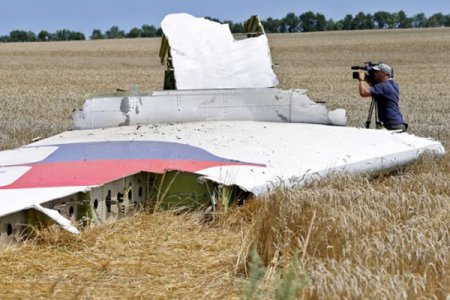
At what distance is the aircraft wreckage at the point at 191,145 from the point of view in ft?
17.4

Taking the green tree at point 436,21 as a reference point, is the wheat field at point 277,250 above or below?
below

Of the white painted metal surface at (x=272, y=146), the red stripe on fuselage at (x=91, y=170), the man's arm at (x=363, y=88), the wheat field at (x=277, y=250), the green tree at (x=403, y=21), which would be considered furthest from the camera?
the green tree at (x=403, y=21)

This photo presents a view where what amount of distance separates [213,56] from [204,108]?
952mm

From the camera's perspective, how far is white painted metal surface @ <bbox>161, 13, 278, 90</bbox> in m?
8.81

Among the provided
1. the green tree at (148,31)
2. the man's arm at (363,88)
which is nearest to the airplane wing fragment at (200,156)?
the man's arm at (363,88)

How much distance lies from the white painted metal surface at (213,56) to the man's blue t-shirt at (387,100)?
1.24 meters

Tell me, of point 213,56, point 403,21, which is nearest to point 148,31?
point 403,21

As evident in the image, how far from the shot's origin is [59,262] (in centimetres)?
439

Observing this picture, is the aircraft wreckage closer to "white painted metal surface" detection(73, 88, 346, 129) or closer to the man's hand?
"white painted metal surface" detection(73, 88, 346, 129)

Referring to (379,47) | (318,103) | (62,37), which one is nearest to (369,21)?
(62,37)

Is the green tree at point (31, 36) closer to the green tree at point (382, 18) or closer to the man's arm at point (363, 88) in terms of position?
the green tree at point (382, 18)

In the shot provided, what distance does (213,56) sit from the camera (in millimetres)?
9031

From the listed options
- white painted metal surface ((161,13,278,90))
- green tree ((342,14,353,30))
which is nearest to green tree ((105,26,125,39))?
green tree ((342,14,353,30))

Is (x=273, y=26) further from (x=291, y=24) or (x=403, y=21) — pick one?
(x=403, y=21)
